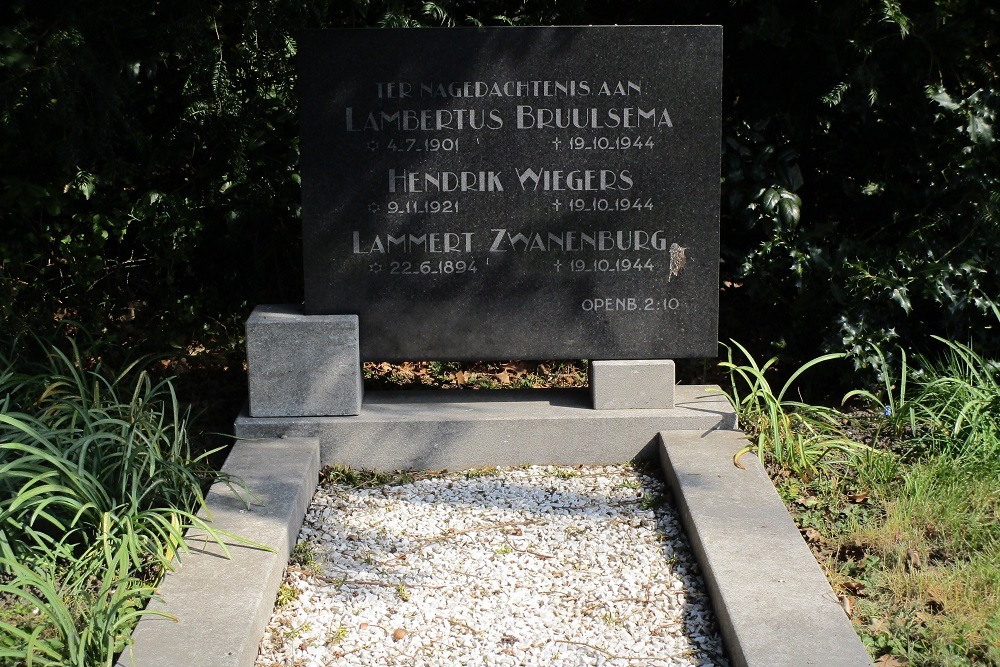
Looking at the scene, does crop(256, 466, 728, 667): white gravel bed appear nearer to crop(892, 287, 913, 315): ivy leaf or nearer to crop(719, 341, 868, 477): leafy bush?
crop(719, 341, 868, 477): leafy bush

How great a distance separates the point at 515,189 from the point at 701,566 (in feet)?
6.07

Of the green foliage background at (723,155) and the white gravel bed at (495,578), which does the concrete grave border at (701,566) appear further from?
the green foliage background at (723,155)

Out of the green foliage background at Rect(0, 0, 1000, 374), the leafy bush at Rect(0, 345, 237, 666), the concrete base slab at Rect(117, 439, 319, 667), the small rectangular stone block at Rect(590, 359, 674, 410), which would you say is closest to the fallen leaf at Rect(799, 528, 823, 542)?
the small rectangular stone block at Rect(590, 359, 674, 410)

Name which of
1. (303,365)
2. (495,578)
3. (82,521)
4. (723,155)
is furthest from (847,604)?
(723,155)

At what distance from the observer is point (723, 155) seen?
18.3ft

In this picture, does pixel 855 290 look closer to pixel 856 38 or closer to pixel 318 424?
pixel 856 38

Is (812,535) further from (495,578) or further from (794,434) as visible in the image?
(495,578)

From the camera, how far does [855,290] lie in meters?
5.36

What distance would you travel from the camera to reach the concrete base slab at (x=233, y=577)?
3020 millimetres

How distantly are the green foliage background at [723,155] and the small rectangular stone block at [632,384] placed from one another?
104cm

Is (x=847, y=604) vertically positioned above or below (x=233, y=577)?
below

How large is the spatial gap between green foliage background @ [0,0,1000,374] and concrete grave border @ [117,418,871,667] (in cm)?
147

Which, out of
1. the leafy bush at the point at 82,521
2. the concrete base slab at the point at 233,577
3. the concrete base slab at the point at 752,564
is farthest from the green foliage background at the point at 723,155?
the concrete base slab at the point at 233,577

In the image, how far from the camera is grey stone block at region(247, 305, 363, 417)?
4707 millimetres
